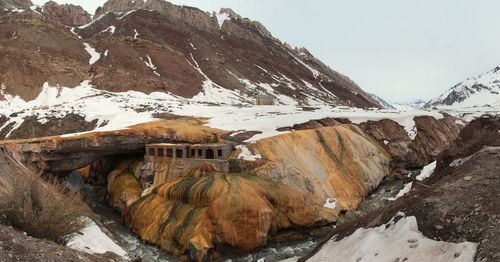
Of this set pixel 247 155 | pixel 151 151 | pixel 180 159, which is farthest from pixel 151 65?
pixel 247 155

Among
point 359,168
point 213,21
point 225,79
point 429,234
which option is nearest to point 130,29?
point 225,79

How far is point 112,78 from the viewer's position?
3760 inches

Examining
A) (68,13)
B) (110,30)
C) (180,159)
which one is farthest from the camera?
(68,13)

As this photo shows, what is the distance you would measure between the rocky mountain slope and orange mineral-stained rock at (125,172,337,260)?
59262mm

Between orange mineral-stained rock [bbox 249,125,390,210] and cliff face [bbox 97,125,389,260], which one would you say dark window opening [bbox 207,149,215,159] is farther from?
orange mineral-stained rock [bbox 249,125,390,210]

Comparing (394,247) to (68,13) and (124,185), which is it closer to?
(124,185)

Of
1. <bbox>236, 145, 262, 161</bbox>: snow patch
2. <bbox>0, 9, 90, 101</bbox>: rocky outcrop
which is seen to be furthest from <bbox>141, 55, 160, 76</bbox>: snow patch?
<bbox>236, 145, 262, 161</bbox>: snow patch

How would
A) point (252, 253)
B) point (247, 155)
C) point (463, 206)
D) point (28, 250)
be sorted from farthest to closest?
point (247, 155) < point (252, 253) < point (28, 250) < point (463, 206)

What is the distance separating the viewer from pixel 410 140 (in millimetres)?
58344

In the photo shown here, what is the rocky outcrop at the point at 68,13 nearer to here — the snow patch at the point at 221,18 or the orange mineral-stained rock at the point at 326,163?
the snow patch at the point at 221,18

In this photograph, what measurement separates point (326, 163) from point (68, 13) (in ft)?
549

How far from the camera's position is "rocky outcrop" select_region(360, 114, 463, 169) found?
182 feet

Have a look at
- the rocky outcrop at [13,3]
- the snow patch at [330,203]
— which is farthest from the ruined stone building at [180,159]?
the rocky outcrop at [13,3]

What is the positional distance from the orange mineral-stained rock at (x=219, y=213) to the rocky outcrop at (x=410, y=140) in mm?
23648
